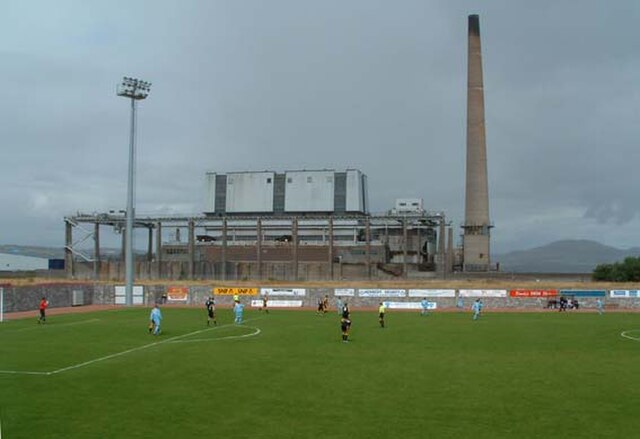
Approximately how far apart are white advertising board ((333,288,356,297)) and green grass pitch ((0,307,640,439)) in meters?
27.6

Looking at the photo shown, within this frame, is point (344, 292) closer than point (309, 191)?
Yes

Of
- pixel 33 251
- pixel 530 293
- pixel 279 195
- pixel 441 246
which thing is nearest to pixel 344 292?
pixel 530 293

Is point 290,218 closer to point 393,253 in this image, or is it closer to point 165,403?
point 393,253

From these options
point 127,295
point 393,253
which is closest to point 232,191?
point 393,253

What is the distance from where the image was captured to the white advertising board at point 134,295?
71.4 metres

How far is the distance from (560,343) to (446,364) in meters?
10.2

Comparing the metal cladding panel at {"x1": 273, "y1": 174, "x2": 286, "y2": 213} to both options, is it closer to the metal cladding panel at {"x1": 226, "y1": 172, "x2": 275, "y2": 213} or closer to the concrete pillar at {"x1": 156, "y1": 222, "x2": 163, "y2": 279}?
the metal cladding panel at {"x1": 226, "y1": 172, "x2": 275, "y2": 213}

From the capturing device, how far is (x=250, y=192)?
114688mm

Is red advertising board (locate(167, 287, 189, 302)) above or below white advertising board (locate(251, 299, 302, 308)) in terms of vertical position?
above

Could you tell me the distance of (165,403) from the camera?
18.9 m

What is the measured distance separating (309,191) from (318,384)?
296 feet

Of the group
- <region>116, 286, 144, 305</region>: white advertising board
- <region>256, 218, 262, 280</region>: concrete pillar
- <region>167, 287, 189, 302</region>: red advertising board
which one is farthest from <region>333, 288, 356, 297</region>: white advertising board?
<region>256, 218, 262, 280</region>: concrete pillar

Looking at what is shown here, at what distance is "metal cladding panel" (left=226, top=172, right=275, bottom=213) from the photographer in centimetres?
11356

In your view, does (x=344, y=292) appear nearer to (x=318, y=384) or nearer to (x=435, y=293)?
(x=435, y=293)
